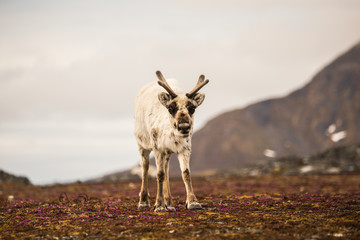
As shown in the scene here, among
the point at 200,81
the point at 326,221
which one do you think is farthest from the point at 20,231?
the point at 326,221

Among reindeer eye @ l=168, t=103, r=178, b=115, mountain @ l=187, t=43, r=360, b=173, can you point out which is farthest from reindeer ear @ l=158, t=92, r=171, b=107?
mountain @ l=187, t=43, r=360, b=173

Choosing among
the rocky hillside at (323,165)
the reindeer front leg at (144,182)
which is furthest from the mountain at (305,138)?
the reindeer front leg at (144,182)

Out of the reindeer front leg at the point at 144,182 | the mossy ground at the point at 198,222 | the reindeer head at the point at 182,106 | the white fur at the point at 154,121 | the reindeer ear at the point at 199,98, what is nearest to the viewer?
the mossy ground at the point at 198,222

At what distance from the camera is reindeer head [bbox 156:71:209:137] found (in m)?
13.3

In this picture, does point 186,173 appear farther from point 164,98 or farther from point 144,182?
point 144,182

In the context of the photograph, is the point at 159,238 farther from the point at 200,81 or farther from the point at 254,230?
the point at 200,81

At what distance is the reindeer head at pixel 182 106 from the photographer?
13.3 m

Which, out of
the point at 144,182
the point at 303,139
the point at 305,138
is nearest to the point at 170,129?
the point at 144,182

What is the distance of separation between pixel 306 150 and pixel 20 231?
18825cm

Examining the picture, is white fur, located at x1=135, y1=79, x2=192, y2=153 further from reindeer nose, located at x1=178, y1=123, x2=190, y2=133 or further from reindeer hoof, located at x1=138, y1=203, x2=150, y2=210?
reindeer hoof, located at x1=138, y1=203, x2=150, y2=210

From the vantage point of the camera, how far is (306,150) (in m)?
190

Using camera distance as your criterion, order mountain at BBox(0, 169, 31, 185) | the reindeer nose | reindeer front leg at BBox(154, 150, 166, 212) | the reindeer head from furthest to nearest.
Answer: mountain at BBox(0, 169, 31, 185)
reindeer front leg at BBox(154, 150, 166, 212)
the reindeer head
the reindeer nose

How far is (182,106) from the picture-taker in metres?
13.7

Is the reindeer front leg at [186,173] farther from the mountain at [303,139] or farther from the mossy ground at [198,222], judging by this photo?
the mountain at [303,139]
